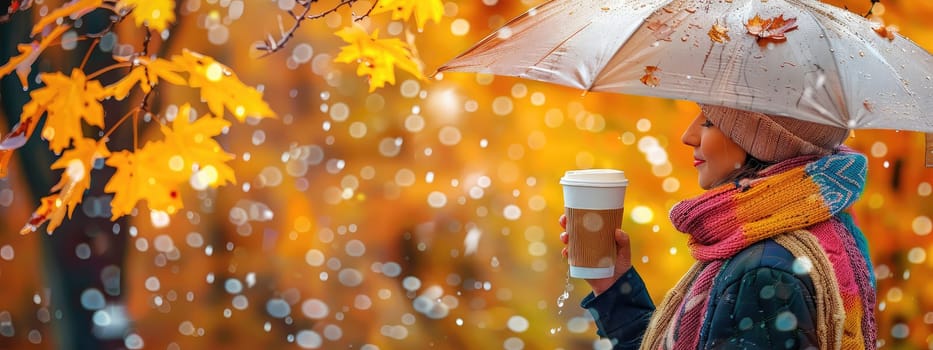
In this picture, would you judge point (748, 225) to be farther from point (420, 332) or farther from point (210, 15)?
point (210, 15)

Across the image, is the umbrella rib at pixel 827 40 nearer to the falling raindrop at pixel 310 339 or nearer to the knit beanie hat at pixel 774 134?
the knit beanie hat at pixel 774 134

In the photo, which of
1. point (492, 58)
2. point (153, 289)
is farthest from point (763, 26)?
point (153, 289)

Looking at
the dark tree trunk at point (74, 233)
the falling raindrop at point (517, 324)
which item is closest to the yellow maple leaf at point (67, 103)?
the dark tree trunk at point (74, 233)

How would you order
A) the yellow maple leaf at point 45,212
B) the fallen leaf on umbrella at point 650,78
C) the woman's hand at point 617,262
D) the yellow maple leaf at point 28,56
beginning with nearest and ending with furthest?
1. the fallen leaf on umbrella at point 650,78
2. the woman's hand at point 617,262
3. the yellow maple leaf at point 28,56
4. the yellow maple leaf at point 45,212

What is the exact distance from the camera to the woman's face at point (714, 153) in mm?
2014

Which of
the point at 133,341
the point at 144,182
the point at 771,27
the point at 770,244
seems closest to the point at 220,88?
the point at 144,182

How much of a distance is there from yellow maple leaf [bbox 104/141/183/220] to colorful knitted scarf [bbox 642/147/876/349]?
2752 millimetres

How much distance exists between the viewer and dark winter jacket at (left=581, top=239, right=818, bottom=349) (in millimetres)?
1785

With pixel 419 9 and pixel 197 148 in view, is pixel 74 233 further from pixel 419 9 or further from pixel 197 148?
pixel 419 9

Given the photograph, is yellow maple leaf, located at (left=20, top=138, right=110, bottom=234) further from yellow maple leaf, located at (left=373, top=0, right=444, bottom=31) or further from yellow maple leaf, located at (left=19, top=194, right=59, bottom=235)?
yellow maple leaf, located at (left=373, top=0, right=444, bottom=31)

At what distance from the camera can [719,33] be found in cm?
198

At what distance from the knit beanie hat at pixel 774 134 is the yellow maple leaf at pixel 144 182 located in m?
2.78

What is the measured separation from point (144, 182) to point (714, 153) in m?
2.96

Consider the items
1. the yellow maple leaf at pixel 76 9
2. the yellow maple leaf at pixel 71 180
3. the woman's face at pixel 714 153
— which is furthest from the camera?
the yellow maple leaf at pixel 71 180
